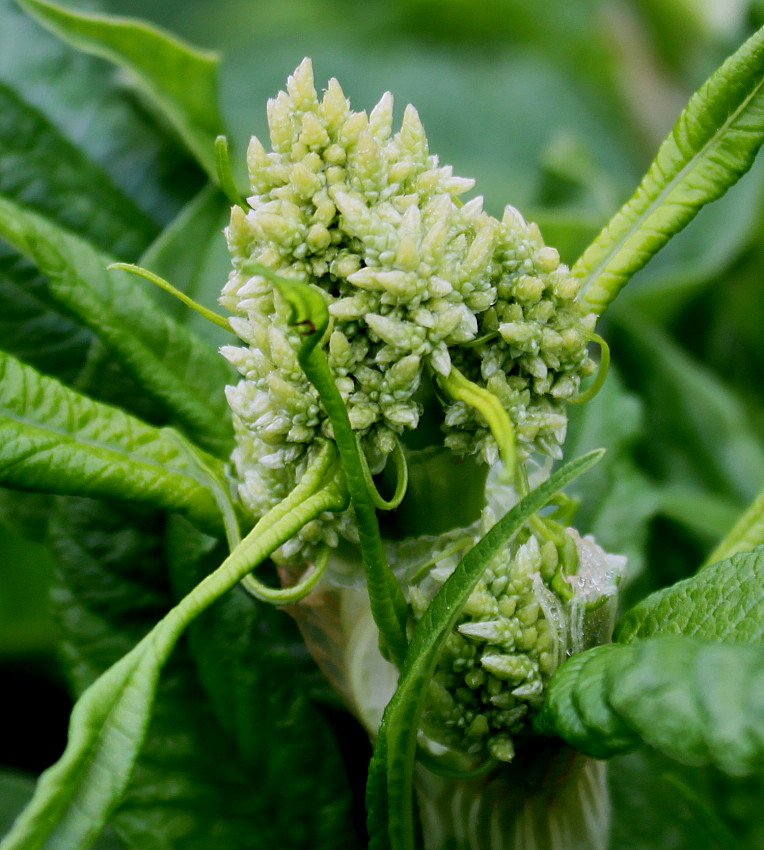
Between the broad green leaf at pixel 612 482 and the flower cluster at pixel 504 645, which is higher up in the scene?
the broad green leaf at pixel 612 482

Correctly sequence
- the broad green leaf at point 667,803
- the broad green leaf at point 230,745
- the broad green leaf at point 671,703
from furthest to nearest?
1. the broad green leaf at point 667,803
2. the broad green leaf at point 230,745
3. the broad green leaf at point 671,703

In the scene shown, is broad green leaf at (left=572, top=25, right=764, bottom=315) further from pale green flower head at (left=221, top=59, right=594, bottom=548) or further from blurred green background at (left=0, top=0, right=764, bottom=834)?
blurred green background at (left=0, top=0, right=764, bottom=834)

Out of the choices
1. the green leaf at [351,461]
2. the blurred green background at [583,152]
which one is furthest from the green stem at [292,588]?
the blurred green background at [583,152]

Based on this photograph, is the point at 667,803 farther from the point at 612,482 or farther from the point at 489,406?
the point at 489,406

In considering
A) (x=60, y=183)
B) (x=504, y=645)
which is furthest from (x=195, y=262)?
(x=504, y=645)

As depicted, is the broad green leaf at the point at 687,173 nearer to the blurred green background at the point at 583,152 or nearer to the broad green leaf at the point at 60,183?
the blurred green background at the point at 583,152

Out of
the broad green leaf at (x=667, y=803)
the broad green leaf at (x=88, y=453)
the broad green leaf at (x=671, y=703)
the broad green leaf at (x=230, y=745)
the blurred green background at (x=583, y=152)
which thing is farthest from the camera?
the blurred green background at (x=583, y=152)
